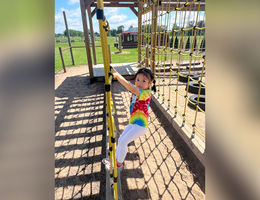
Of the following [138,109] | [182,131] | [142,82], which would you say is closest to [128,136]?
[138,109]

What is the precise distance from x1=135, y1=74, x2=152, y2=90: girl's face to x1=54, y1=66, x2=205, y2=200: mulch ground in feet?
3.40

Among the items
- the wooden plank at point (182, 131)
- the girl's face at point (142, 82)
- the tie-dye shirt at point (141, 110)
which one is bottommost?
the wooden plank at point (182, 131)

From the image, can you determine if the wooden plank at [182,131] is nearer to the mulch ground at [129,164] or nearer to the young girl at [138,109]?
the mulch ground at [129,164]

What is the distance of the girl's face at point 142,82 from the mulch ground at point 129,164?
1037mm

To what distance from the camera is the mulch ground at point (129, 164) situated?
181 cm

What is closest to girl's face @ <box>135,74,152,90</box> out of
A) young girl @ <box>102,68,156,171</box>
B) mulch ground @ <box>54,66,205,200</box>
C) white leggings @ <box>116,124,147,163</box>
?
young girl @ <box>102,68,156,171</box>

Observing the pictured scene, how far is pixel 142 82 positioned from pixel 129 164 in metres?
1.11

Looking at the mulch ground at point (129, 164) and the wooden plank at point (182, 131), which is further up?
the wooden plank at point (182, 131)

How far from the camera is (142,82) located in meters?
1.78

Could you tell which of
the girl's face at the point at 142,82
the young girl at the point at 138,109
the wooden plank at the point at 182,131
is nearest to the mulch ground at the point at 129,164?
the wooden plank at the point at 182,131
